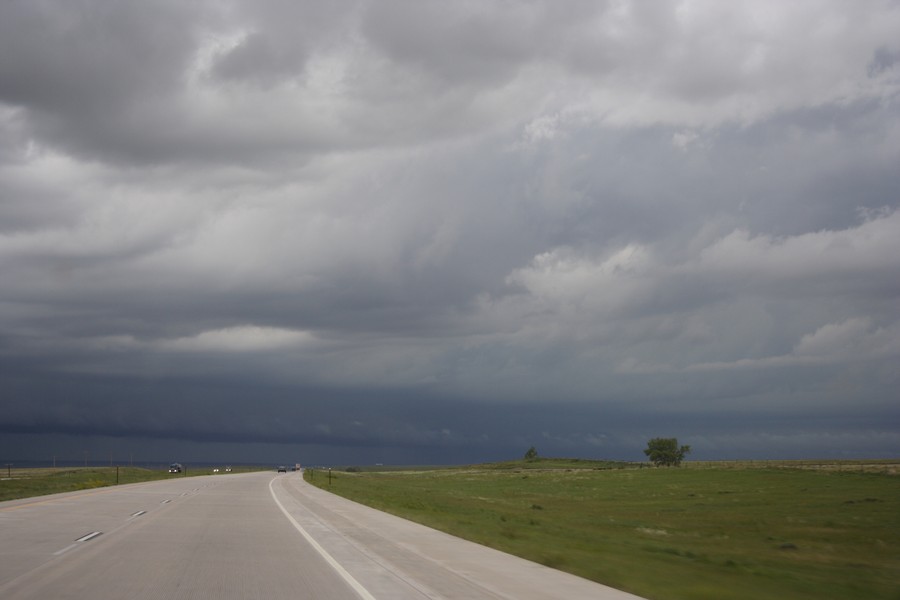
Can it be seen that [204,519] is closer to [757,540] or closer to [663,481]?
[757,540]

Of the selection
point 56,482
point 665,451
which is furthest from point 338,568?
point 665,451

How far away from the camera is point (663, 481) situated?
80.8 m

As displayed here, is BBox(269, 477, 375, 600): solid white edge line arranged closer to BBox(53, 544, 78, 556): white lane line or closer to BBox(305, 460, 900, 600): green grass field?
BBox(305, 460, 900, 600): green grass field

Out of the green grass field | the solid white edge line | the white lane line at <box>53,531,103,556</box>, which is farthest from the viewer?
the green grass field

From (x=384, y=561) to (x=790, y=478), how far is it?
65.6m

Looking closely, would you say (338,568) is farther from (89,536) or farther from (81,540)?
(89,536)

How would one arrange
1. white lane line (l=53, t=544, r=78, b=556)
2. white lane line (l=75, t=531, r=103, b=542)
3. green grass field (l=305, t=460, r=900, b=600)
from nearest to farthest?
white lane line (l=53, t=544, r=78, b=556) < green grass field (l=305, t=460, r=900, b=600) < white lane line (l=75, t=531, r=103, b=542)

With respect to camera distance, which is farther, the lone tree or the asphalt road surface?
the lone tree

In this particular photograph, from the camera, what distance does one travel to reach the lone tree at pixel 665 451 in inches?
6673

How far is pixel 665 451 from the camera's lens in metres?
171

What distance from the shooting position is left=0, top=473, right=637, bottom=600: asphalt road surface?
12.8 m

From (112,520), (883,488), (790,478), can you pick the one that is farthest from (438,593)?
(790,478)

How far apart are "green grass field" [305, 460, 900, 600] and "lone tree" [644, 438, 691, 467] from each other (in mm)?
100898

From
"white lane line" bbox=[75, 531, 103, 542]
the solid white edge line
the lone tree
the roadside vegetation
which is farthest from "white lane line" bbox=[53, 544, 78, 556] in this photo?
the lone tree
